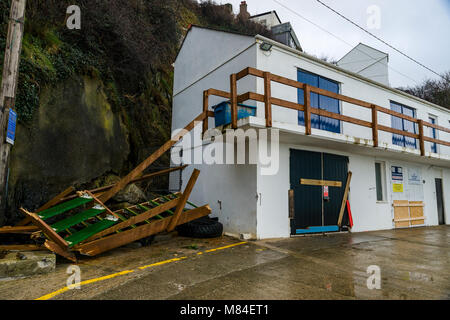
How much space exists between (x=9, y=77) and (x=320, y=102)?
27.3 feet

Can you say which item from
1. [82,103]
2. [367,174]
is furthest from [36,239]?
[367,174]

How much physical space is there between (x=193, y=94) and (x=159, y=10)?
5755 mm

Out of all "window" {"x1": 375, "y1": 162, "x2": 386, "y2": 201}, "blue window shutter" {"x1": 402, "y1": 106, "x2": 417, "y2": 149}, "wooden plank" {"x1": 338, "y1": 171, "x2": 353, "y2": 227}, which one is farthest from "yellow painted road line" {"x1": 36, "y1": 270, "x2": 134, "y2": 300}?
"blue window shutter" {"x1": 402, "y1": 106, "x2": 417, "y2": 149}

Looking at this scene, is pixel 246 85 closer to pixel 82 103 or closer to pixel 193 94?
pixel 193 94

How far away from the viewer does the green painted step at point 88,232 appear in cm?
476

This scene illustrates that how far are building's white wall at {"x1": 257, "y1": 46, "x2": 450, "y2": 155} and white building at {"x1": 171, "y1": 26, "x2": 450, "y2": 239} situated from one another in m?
0.03

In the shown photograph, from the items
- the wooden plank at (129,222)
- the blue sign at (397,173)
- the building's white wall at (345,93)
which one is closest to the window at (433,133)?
the building's white wall at (345,93)

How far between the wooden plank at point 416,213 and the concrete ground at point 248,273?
224 inches

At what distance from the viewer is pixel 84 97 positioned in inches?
320

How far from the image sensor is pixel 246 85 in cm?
811

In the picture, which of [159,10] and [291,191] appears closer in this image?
[291,191]

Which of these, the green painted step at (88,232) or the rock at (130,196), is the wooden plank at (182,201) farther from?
the rock at (130,196)

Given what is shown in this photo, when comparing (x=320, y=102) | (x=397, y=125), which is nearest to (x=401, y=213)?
(x=397, y=125)

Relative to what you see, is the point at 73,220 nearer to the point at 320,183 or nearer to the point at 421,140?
the point at 320,183
